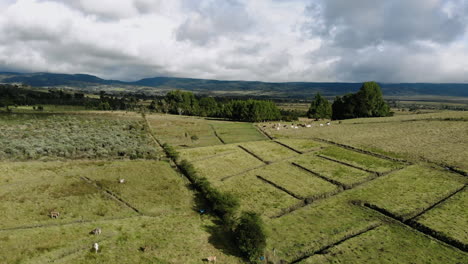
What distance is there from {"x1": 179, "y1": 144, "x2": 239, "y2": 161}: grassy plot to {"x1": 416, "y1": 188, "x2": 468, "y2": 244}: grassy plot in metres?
40.1

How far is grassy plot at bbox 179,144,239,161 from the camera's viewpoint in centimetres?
5797

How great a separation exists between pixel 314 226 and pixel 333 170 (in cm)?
1927

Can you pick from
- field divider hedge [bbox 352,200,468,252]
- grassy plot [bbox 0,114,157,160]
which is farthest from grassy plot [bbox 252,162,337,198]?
grassy plot [bbox 0,114,157,160]

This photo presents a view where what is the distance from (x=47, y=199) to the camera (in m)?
36.2

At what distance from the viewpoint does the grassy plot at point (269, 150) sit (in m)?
57.0

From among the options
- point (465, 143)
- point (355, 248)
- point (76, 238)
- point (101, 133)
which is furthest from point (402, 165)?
point (101, 133)

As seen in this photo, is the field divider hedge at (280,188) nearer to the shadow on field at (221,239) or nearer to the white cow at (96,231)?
the shadow on field at (221,239)

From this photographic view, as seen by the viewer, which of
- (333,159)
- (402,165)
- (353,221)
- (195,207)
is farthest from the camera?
(333,159)

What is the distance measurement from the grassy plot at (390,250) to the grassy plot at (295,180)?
1095cm

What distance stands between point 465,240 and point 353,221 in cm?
1052

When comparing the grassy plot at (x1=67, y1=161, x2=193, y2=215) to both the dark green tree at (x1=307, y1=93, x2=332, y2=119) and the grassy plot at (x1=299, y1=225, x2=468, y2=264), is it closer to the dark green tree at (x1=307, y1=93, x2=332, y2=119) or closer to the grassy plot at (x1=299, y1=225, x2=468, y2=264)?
the grassy plot at (x1=299, y1=225, x2=468, y2=264)

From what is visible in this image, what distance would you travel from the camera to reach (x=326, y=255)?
25734 millimetres

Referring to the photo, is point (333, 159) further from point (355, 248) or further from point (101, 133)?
point (101, 133)

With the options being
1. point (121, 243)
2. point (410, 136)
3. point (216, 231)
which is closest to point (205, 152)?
point (216, 231)
